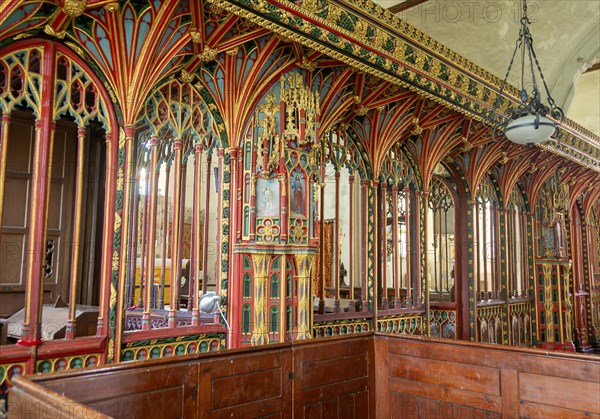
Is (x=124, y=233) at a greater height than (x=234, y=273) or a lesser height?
greater

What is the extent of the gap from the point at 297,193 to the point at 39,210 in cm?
210

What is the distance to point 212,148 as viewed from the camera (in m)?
5.25

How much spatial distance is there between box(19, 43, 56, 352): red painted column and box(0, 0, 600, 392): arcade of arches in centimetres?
1

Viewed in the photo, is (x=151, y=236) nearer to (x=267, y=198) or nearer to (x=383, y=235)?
(x=267, y=198)

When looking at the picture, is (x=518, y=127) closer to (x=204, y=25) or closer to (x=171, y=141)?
(x=204, y=25)

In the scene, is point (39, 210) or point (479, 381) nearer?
point (39, 210)

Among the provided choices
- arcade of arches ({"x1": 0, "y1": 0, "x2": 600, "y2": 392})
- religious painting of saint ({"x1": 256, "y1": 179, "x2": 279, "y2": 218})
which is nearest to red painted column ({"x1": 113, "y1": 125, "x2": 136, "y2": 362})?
arcade of arches ({"x1": 0, "y1": 0, "x2": 600, "y2": 392})

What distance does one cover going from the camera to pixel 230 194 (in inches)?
186

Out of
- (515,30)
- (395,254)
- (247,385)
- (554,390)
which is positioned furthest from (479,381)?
(515,30)

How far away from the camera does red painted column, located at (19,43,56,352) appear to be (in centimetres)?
345

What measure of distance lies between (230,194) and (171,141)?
5.49 ft

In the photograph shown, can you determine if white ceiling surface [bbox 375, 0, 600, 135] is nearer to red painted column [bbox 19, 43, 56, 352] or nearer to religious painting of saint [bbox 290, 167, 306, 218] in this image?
religious painting of saint [bbox 290, 167, 306, 218]

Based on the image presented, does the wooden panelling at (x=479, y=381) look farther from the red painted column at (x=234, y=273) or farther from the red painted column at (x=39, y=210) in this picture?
the red painted column at (x=39, y=210)

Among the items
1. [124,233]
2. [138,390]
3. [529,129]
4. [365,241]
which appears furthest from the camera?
[365,241]
